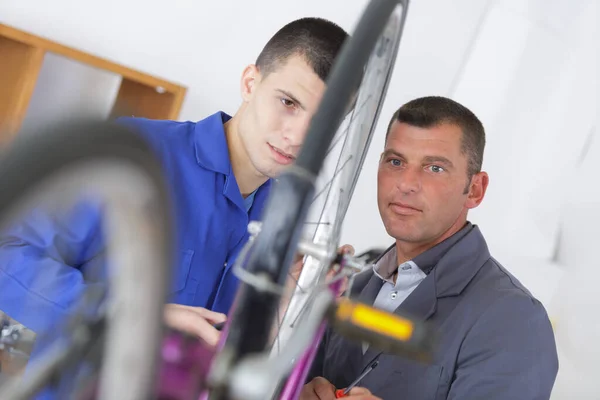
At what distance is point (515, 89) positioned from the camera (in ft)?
8.32

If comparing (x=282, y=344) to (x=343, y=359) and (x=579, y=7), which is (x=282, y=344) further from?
(x=579, y=7)

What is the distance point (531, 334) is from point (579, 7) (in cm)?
175

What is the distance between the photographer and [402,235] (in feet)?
4.52

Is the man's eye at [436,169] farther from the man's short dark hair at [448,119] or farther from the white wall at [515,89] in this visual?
the white wall at [515,89]

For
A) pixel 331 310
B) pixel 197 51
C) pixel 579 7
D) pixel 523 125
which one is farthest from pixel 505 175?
pixel 331 310

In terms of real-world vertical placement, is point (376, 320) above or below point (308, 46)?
below

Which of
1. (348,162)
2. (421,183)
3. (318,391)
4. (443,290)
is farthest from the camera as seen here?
(421,183)

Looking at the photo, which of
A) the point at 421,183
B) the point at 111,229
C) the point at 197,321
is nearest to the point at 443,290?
the point at 421,183

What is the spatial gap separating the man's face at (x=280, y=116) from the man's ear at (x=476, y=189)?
1.58ft

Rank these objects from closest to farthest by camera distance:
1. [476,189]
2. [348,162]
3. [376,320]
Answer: [376,320] < [348,162] < [476,189]

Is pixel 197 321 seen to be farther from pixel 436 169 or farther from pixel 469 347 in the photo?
pixel 436 169

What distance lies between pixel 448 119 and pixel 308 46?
38 centimetres

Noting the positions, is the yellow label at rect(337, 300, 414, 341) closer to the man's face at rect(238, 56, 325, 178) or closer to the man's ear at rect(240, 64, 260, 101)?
the man's face at rect(238, 56, 325, 178)

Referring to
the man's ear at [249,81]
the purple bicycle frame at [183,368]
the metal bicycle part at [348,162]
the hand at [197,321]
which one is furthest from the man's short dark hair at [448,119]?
the purple bicycle frame at [183,368]
